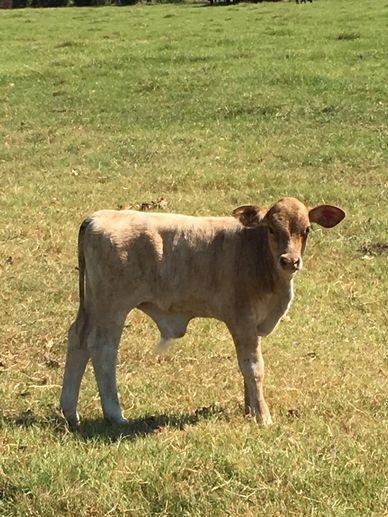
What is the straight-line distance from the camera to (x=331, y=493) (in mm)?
4086

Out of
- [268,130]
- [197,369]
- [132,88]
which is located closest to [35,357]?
[197,369]

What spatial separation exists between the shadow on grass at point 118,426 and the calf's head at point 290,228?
43.6 inches

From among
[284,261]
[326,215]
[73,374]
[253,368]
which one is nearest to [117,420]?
[73,374]

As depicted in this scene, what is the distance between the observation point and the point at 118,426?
529cm

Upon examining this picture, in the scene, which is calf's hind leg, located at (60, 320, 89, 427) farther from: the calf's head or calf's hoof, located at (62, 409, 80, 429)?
the calf's head

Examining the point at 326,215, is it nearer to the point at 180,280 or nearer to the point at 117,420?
the point at 180,280

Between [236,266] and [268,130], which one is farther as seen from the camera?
[268,130]

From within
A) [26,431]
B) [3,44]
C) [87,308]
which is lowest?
[3,44]

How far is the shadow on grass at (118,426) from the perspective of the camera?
5.12m

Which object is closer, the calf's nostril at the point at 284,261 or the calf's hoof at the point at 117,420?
the calf's nostril at the point at 284,261

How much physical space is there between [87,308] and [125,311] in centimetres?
29

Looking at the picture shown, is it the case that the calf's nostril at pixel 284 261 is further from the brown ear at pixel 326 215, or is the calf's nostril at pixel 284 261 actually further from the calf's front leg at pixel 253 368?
the calf's front leg at pixel 253 368

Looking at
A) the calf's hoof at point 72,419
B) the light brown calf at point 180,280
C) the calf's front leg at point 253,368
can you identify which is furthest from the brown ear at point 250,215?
the calf's hoof at point 72,419

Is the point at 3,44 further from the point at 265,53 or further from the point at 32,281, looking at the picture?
the point at 32,281
